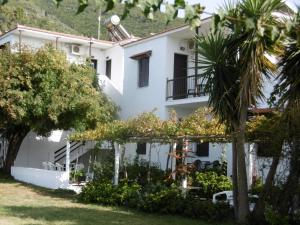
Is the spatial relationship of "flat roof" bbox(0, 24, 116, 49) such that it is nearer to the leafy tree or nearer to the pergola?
the leafy tree

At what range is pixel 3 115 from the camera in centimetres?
2052


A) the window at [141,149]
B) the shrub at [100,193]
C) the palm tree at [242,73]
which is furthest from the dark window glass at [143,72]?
the palm tree at [242,73]

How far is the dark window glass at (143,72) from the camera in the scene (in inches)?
970

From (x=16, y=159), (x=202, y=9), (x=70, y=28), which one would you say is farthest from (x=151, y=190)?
(x=70, y=28)

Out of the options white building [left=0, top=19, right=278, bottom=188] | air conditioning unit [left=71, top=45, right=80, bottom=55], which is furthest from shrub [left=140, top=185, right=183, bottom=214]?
air conditioning unit [left=71, top=45, right=80, bottom=55]

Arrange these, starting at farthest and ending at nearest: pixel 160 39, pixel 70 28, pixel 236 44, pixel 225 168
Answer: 1. pixel 70 28
2. pixel 160 39
3. pixel 225 168
4. pixel 236 44

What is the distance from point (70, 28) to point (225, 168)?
49159 millimetres

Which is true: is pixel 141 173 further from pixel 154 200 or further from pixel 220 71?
pixel 220 71

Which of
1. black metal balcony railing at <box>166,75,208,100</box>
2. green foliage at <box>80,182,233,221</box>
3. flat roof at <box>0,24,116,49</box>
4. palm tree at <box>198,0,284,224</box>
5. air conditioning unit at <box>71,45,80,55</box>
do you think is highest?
flat roof at <box>0,24,116,49</box>

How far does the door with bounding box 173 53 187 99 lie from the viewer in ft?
74.2

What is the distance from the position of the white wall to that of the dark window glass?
693 cm

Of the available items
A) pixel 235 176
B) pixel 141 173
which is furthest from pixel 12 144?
pixel 235 176

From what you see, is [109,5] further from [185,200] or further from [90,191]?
[90,191]

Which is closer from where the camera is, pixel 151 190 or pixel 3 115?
pixel 151 190
